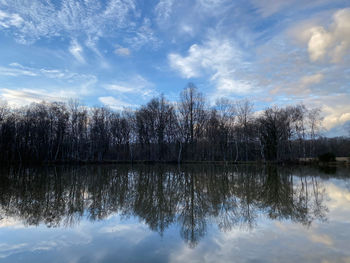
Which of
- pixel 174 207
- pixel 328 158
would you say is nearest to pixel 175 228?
Result: pixel 174 207

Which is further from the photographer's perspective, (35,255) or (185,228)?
(185,228)

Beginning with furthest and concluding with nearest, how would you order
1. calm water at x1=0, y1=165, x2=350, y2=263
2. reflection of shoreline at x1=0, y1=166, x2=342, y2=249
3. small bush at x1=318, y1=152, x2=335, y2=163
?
small bush at x1=318, y1=152, x2=335, y2=163 → reflection of shoreline at x1=0, y1=166, x2=342, y2=249 → calm water at x1=0, y1=165, x2=350, y2=263

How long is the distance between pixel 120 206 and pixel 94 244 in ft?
13.6

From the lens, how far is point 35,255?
512cm

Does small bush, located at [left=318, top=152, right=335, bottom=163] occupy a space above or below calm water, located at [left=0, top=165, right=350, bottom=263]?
above

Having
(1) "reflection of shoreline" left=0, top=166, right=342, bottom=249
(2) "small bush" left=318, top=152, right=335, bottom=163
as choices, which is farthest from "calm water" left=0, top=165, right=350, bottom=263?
(2) "small bush" left=318, top=152, right=335, bottom=163

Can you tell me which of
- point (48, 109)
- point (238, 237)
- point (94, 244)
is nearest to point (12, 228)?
point (94, 244)

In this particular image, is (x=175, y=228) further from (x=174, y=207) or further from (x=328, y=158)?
(x=328, y=158)

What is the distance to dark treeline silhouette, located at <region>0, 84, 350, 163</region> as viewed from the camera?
47781mm

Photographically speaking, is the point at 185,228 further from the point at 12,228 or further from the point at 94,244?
the point at 12,228

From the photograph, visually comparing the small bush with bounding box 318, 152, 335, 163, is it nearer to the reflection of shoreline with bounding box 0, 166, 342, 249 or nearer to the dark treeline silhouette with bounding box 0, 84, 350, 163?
the dark treeline silhouette with bounding box 0, 84, 350, 163

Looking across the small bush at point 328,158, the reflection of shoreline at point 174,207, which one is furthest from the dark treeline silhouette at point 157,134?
the reflection of shoreline at point 174,207

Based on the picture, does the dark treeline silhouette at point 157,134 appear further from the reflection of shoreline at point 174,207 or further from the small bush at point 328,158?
the reflection of shoreline at point 174,207

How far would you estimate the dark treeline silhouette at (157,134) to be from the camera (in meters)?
47.8
